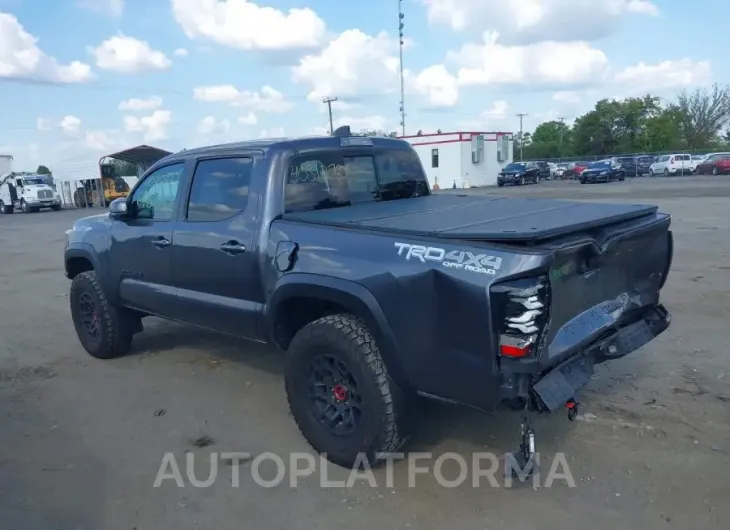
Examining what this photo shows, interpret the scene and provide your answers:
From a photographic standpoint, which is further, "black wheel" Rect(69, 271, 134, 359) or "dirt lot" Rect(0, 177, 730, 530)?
"black wheel" Rect(69, 271, 134, 359)

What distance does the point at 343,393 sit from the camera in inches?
149

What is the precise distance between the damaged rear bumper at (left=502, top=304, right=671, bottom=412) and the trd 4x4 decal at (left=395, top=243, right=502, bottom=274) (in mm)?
549

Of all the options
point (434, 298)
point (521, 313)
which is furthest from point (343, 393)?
point (521, 313)

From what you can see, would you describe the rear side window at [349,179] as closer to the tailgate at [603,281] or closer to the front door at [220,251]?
the front door at [220,251]

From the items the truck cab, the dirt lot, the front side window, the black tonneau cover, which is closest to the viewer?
the black tonneau cover

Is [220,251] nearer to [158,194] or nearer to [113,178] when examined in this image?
[158,194]

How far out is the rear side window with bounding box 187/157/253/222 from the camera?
14.6 feet

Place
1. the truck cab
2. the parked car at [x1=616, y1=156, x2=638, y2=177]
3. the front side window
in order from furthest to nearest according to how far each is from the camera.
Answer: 1. the parked car at [x1=616, y1=156, x2=638, y2=177]
2. the truck cab
3. the front side window

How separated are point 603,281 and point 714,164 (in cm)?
4303

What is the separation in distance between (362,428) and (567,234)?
1.54 metres

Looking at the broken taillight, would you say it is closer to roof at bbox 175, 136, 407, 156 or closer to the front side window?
roof at bbox 175, 136, 407, 156

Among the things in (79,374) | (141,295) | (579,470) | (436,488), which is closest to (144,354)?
(79,374)

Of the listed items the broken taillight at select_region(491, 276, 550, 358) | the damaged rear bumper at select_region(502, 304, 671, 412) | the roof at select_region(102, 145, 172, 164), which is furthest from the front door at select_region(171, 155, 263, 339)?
the roof at select_region(102, 145, 172, 164)

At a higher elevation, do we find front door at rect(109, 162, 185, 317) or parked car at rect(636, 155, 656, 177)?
front door at rect(109, 162, 185, 317)
